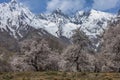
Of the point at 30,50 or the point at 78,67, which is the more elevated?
the point at 30,50

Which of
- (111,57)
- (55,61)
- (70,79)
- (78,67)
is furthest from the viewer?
(55,61)

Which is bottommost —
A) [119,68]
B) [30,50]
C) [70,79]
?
[70,79]

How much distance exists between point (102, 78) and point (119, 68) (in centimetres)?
5817

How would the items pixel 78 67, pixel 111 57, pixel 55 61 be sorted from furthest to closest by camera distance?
pixel 55 61 < pixel 78 67 < pixel 111 57

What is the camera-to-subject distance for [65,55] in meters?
103

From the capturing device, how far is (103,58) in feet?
340

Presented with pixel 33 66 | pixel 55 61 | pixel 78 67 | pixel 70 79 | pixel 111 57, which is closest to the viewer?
pixel 70 79

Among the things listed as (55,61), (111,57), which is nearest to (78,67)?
(111,57)

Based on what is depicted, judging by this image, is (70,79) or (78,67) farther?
(78,67)

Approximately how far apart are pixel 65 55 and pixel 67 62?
108 inches

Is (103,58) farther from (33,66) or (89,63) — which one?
(33,66)

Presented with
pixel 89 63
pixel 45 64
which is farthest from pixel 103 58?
pixel 45 64

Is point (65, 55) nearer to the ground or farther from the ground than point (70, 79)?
farther from the ground

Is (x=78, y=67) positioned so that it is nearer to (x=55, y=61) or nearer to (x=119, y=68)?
(x=119, y=68)
